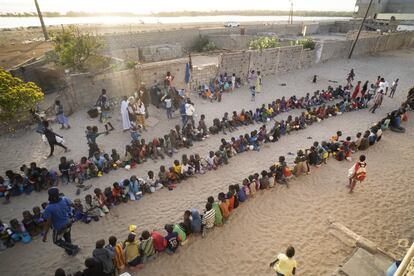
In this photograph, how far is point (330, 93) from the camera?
15.9m

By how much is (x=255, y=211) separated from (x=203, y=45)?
2714 centimetres

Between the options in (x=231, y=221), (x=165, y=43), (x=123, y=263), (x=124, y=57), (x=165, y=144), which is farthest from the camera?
(x=165, y=43)

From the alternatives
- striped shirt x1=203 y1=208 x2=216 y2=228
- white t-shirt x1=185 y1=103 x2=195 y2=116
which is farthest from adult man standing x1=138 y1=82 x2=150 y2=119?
striped shirt x1=203 y1=208 x2=216 y2=228

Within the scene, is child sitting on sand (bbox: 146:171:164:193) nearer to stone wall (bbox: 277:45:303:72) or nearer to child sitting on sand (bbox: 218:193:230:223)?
child sitting on sand (bbox: 218:193:230:223)

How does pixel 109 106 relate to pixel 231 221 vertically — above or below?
above

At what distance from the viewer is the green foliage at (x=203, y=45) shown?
3084cm

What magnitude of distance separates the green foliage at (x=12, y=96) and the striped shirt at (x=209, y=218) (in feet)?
26.2

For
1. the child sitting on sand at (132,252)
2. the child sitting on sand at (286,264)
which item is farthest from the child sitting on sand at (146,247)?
the child sitting on sand at (286,264)

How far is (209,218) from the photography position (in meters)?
6.82

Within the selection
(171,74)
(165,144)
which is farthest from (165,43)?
(165,144)

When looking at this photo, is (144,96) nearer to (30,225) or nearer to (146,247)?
(30,225)

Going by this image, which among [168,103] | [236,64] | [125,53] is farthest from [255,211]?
[125,53]

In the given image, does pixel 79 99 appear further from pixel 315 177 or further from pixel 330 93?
pixel 330 93

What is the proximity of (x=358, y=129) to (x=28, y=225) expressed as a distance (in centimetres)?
1329
